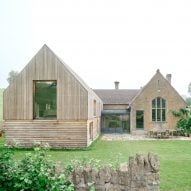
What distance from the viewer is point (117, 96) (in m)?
49.4

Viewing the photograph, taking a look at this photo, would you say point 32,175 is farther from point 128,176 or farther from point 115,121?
point 115,121

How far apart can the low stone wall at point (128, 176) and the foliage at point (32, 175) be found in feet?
1.12

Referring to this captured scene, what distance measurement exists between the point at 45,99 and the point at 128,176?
17524 mm

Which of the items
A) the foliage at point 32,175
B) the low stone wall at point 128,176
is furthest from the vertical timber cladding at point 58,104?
the low stone wall at point 128,176

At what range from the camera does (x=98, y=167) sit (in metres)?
8.77

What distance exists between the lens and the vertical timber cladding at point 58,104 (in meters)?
25.2

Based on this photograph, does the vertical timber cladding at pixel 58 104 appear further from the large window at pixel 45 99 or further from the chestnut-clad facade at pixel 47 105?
the large window at pixel 45 99

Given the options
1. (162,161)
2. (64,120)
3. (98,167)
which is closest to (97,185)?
(98,167)

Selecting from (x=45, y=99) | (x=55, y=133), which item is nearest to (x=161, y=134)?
(x=55, y=133)

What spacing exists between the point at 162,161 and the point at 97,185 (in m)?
10.5

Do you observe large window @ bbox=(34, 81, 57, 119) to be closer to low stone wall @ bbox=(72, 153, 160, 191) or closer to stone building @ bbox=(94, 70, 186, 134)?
low stone wall @ bbox=(72, 153, 160, 191)

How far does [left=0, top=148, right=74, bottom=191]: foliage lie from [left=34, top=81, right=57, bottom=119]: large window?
16.6 meters

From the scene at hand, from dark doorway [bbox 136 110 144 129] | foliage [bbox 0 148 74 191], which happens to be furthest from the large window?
dark doorway [bbox 136 110 144 129]

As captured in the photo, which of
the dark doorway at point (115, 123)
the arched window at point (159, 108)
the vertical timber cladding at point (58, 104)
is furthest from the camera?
the dark doorway at point (115, 123)
